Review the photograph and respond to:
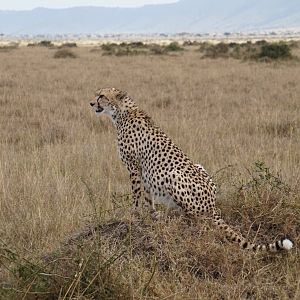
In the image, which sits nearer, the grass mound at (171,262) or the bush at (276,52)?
the grass mound at (171,262)

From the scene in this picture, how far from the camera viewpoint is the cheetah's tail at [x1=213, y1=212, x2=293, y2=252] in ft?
9.57

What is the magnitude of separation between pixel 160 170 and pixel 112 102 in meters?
0.81

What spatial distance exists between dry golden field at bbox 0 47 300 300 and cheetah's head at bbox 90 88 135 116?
0.61m

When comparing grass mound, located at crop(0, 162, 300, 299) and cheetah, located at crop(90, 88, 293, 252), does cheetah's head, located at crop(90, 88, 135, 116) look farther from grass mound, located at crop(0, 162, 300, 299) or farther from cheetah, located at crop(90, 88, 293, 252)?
grass mound, located at crop(0, 162, 300, 299)

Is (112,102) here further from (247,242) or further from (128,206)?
(247,242)

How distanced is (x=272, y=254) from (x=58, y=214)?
59.5 inches

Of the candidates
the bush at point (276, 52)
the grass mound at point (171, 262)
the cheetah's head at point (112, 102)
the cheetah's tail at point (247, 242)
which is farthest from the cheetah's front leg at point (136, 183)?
the bush at point (276, 52)

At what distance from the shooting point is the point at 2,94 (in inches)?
417

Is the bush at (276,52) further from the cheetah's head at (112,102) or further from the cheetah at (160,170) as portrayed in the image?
the cheetah at (160,170)

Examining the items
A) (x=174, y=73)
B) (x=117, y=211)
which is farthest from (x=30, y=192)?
(x=174, y=73)

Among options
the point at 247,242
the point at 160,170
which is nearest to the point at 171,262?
→ the point at 247,242

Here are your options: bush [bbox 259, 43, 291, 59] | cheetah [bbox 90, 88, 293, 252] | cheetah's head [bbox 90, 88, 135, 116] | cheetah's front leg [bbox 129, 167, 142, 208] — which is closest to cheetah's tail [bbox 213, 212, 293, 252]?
cheetah [bbox 90, 88, 293, 252]

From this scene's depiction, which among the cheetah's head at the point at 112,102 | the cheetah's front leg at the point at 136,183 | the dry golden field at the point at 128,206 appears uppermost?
the cheetah's head at the point at 112,102

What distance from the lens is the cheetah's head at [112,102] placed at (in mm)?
4031
